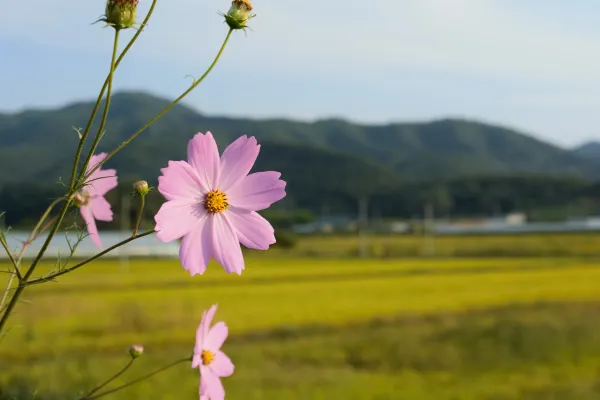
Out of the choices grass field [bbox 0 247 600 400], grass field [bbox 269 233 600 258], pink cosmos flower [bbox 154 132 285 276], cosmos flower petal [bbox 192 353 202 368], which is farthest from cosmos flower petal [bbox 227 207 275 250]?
grass field [bbox 269 233 600 258]

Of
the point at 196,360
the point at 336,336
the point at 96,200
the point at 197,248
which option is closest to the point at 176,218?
the point at 197,248

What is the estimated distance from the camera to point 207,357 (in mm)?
671

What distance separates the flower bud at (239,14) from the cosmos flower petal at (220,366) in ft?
0.92

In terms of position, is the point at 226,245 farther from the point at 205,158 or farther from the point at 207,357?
the point at 207,357

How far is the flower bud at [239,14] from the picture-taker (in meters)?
0.58

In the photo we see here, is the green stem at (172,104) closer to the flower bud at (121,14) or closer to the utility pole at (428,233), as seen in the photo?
the flower bud at (121,14)

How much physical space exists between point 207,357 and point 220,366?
14 millimetres

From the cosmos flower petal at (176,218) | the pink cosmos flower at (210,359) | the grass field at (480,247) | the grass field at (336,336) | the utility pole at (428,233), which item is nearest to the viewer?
the cosmos flower petal at (176,218)

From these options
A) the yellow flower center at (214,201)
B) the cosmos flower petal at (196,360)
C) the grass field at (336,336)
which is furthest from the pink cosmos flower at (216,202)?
the grass field at (336,336)

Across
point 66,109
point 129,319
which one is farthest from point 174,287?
point 66,109

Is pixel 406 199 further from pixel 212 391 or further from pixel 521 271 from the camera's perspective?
pixel 212 391

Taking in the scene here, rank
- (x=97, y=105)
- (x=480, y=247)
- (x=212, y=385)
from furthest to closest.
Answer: (x=480, y=247) < (x=212, y=385) < (x=97, y=105)

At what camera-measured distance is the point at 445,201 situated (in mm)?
87938

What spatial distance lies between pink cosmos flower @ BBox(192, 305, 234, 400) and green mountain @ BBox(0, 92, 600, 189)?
87.3 meters
